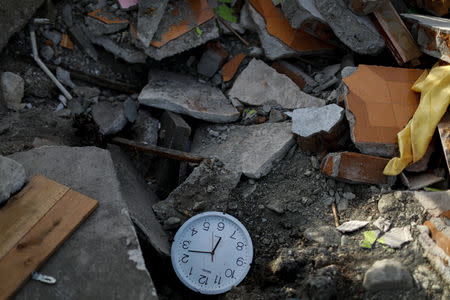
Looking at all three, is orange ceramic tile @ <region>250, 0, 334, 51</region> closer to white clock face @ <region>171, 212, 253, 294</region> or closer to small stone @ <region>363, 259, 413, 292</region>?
white clock face @ <region>171, 212, 253, 294</region>

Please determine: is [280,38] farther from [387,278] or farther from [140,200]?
[387,278]

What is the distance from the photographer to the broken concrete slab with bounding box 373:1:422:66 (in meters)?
3.31

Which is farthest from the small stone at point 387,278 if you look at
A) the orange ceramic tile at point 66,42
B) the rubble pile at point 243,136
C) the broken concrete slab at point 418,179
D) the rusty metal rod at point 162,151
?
the orange ceramic tile at point 66,42

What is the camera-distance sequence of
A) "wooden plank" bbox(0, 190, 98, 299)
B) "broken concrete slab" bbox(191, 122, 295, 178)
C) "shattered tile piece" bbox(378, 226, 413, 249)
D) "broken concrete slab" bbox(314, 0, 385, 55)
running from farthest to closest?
"broken concrete slab" bbox(314, 0, 385, 55) → "broken concrete slab" bbox(191, 122, 295, 178) → "shattered tile piece" bbox(378, 226, 413, 249) → "wooden plank" bbox(0, 190, 98, 299)

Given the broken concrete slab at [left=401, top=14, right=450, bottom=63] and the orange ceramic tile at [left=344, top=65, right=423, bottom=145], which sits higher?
the broken concrete slab at [left=401, top=14, right=450, bottom=63]

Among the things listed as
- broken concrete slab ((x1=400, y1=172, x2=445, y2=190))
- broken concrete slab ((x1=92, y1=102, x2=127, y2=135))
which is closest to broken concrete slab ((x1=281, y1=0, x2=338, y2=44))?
→ broken concrete slab ((x1=400, y1=172, x2=445, y2=190))

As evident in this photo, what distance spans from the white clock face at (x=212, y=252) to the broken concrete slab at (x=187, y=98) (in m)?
1.12

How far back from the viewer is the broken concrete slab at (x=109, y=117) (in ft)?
11.9

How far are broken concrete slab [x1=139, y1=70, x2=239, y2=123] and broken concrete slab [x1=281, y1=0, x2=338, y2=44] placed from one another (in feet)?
3.15

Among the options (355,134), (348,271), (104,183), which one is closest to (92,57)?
(104,183)

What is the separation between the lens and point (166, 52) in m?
3.77

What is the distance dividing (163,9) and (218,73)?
0.81 m

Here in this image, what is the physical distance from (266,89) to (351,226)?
1.57m

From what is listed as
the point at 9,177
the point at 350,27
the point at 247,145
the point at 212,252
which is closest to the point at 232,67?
the point at 247,145
